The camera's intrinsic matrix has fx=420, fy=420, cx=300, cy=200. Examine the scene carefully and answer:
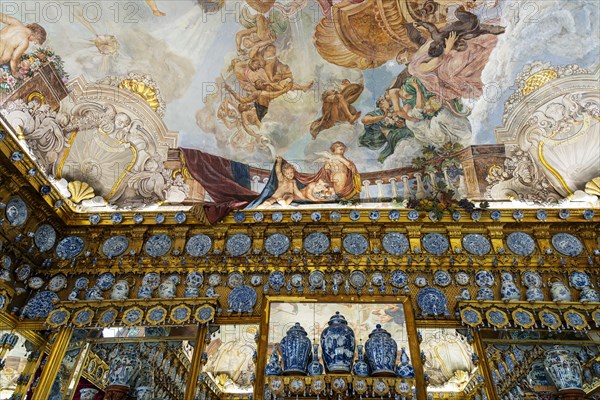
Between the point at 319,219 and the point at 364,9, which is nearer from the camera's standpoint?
the point at 364,9

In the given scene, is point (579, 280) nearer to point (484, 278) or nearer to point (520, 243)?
point (520, 243)

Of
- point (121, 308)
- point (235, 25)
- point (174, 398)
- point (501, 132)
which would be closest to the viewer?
point (174, 398)

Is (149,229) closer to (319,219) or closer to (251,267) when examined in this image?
(251,267)

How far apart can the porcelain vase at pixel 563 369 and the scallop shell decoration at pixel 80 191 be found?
29.0 ft

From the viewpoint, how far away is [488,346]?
273 inches

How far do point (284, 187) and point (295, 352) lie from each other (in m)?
3.45

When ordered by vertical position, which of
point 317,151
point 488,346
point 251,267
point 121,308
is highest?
point 317,151

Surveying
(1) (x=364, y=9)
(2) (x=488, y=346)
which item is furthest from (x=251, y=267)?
(1) (x=364, y=9)

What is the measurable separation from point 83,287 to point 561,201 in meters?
9.37

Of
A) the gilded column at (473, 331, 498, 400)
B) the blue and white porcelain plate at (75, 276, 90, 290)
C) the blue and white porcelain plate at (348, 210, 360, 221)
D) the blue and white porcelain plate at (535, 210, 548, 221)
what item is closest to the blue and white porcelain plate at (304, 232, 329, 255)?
the blue and white porcelain plate at (348, 210, 360, 221)

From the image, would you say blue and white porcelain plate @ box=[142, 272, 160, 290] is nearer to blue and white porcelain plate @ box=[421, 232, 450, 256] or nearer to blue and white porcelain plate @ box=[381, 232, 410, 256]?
blue and white porcelain plate @ box=[381, 232, 410, 256]

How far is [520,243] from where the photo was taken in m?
8.01

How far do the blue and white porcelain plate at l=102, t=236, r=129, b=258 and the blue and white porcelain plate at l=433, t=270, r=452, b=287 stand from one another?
19.6 feet

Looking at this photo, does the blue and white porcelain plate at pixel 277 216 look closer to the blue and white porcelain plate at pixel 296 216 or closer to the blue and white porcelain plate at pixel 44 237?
the blue and white porcelain plate at pixel 296 216
